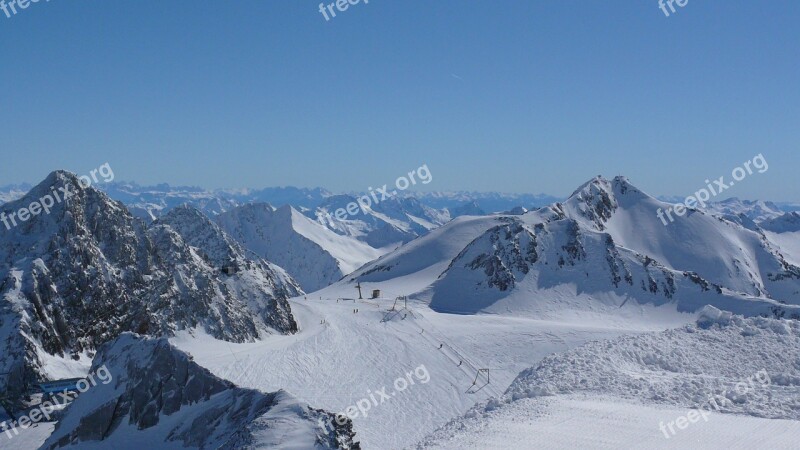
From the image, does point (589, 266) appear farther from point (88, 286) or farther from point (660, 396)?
point (88, 286)

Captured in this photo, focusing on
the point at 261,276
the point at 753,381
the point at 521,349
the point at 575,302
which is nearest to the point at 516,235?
the point at 575,302

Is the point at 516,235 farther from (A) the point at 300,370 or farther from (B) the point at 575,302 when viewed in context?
(A) the point at 300,370

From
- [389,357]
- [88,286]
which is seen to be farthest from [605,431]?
[88,286]

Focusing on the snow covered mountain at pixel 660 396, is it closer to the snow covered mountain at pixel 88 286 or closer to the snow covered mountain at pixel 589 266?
the snow covered mountain at pixel 88 286

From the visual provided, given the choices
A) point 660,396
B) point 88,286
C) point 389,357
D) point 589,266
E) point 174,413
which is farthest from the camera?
Result: point 589,266

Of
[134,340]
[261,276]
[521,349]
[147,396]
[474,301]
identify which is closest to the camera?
[147,396]

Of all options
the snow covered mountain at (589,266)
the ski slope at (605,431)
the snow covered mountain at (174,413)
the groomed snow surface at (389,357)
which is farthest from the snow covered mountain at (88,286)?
the snow covered mountain at (589,266)
